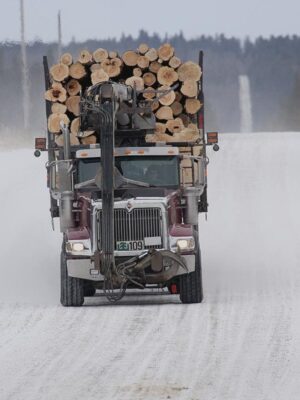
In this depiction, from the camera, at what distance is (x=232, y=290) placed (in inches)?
756

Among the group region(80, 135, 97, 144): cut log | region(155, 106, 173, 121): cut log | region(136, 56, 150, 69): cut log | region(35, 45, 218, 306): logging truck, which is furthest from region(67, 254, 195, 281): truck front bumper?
region(136, 56, 150, 69): cut log

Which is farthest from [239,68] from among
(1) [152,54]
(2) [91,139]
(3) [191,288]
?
(3) [191,288]

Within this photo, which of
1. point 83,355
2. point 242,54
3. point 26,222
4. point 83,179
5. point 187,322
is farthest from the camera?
point 242,54

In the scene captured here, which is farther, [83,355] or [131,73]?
[131,73]

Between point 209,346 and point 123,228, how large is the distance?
14.7 feet

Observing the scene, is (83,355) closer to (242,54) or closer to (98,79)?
(98,79)

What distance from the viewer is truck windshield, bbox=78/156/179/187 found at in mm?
18219

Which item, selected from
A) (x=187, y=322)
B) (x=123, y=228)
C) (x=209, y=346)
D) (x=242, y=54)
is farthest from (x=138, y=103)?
(x=242, y=54)

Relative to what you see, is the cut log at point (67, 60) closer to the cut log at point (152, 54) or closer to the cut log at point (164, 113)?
the cut log at point (152, 54)

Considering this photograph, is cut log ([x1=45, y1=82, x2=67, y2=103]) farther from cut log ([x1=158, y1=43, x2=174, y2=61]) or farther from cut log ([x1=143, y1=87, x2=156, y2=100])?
cut log ([x1=158, y1=43, x2=174, y2=61])

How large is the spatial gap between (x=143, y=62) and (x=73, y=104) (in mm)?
1295

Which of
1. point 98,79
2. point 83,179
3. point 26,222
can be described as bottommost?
point 26,222

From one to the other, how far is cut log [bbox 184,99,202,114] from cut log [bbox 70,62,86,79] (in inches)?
63.5

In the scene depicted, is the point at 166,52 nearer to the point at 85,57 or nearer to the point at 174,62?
the point at 174,62
